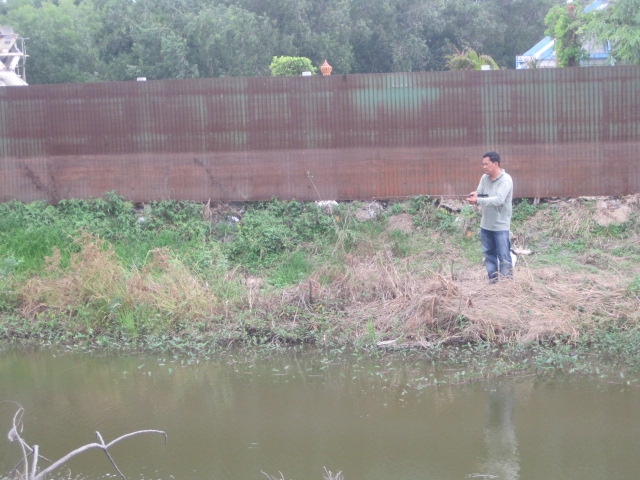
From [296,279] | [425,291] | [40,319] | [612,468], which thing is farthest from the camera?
[296,279]

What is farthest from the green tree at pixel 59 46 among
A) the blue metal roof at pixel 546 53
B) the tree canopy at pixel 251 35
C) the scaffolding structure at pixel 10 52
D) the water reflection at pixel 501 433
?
the water reflection at pixel 501 433

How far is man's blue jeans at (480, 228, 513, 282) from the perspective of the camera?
795 cm

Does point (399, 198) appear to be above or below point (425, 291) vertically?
above

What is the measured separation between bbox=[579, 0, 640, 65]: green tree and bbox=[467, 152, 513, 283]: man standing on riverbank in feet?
31.7

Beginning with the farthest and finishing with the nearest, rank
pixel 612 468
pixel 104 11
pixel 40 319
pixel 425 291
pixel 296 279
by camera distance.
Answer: pixel 104 11 → pixel 296 279 → pixel 40 319 → pixel 425 291 → pixel 612 468

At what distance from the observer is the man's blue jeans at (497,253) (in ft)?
26.1

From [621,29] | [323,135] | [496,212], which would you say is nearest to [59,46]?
[621,29]

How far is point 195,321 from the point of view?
798 cm

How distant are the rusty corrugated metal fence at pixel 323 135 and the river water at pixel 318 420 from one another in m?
4.53

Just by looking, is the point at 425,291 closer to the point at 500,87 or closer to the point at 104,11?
the point at 500,87

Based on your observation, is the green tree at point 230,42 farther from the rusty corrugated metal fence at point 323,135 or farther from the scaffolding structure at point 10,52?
the rusty corrugated metal fence at point 323,135

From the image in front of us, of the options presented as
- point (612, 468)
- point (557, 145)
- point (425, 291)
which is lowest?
point (612, 468)

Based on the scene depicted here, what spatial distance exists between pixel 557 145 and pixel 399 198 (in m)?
2.47

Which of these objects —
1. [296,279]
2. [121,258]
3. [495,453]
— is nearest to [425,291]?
[296,279]
